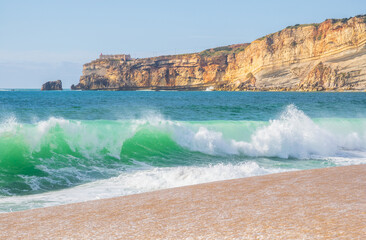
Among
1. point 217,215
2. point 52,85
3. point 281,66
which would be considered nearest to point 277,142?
point 217,215

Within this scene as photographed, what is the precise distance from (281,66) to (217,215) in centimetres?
9261

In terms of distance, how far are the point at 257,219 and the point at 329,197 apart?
1138 mm

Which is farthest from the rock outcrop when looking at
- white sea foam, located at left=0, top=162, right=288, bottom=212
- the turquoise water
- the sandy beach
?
the sandy beach

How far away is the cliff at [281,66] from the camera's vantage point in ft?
260

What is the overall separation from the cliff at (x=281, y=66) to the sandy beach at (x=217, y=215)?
80991 millimetres

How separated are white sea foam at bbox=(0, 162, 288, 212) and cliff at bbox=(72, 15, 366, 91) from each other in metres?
78.4

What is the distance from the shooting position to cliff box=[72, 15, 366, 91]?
260 ft

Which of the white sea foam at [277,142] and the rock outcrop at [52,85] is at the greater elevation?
the rock outcrop at [52,85]

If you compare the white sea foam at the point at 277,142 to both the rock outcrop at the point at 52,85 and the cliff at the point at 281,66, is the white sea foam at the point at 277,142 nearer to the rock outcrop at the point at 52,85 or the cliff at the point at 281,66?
the cliff at the point at 281,66

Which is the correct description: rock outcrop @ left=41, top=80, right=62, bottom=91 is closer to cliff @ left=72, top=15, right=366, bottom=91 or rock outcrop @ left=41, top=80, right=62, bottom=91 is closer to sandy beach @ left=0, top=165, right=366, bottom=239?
cliff @ left=72, top=15, right=366, bottom=91

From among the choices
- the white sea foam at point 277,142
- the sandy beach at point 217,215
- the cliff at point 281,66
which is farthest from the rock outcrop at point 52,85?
the sandy beach at point 217,215

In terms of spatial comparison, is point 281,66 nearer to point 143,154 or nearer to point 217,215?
point 143,154

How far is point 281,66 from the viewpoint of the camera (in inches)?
3602

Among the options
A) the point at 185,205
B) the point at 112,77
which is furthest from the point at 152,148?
the point at 112,77
